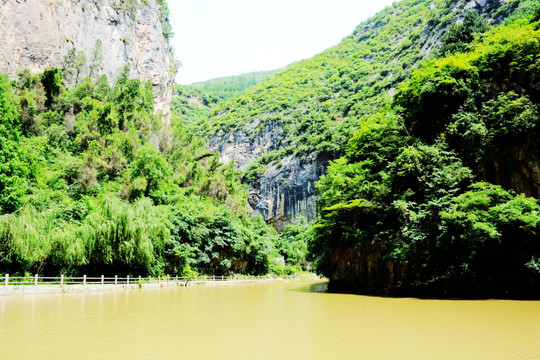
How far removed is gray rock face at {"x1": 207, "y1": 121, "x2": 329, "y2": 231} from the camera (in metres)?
68.8

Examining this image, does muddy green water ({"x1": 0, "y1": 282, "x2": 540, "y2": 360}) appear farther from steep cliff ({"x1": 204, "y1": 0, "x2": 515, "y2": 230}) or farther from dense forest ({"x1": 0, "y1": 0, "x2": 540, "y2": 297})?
steep cliff ({"x1": 204, "y1": 0, "x2": 515, "y2": 230})

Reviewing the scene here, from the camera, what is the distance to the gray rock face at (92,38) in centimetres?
4091

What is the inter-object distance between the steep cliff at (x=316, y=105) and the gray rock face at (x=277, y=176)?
18cm

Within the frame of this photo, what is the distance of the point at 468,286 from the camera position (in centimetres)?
1589

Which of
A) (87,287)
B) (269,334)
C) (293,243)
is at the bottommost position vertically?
(87,287)

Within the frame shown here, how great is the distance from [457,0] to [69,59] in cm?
5791

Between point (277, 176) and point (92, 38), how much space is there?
38388 millimetres

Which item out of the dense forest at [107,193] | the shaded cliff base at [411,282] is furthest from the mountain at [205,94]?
the shaded cliff base at [411,282]

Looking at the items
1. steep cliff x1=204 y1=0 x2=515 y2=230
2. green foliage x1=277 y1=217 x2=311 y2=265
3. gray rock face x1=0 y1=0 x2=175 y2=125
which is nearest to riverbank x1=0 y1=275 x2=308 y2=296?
green foliage x1=277 y1=217 x2=311 y2=265

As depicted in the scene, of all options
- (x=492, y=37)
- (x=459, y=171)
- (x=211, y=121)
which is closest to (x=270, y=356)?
(x=459, y=171)

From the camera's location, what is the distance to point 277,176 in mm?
73562

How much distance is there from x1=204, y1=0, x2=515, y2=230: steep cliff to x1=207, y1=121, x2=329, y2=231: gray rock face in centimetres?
18

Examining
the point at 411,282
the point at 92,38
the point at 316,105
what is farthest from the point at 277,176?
the point at 411,282

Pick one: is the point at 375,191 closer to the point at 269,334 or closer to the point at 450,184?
the point at 450,184
